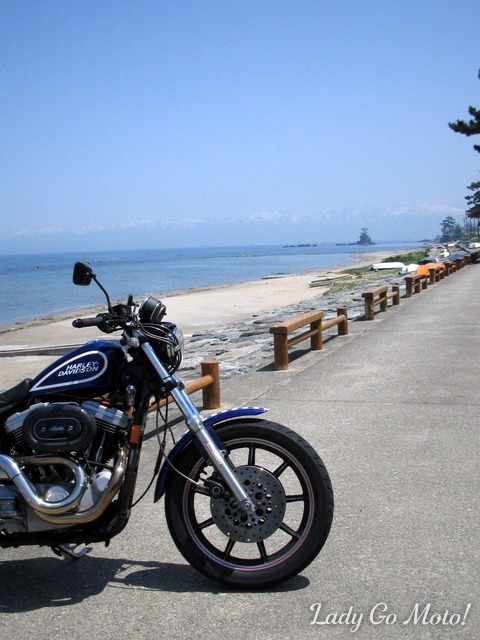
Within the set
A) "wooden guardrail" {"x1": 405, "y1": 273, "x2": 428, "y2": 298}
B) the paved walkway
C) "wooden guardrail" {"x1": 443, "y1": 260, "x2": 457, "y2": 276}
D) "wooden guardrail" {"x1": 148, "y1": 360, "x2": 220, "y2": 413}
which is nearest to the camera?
the paved walkway

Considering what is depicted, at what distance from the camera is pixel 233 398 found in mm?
8531

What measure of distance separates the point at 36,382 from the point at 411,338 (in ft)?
33.4

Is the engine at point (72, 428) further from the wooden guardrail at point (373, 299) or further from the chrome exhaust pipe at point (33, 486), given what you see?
the wooden guardrail at point (373, 299)

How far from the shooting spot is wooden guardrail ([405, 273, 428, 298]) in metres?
22.1

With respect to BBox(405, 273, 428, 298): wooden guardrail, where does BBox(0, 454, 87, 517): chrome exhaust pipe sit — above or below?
above

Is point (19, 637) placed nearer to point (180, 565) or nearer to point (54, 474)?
point (54, 474)

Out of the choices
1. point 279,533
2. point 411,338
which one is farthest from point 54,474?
point 411,338

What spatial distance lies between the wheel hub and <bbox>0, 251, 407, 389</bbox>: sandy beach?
297 inches

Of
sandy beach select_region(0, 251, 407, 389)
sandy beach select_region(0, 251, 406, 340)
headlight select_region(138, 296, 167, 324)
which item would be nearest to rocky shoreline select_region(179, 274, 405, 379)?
sandy beach select_region(0, 251, 407, 389)

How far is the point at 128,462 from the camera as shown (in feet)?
12.0

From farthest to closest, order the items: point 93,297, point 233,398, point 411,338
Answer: point 93,297 < point 411,338 < point 233,398

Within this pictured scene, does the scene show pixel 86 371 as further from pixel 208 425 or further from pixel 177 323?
pixel 177 323

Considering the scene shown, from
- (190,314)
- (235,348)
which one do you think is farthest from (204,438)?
(190,314)

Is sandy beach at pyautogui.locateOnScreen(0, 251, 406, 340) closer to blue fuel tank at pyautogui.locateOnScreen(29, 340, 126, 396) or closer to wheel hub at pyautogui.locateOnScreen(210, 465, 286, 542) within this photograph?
blue fuel tank at pyautogui.locateOnScreen(29, 340, 126, 396)
